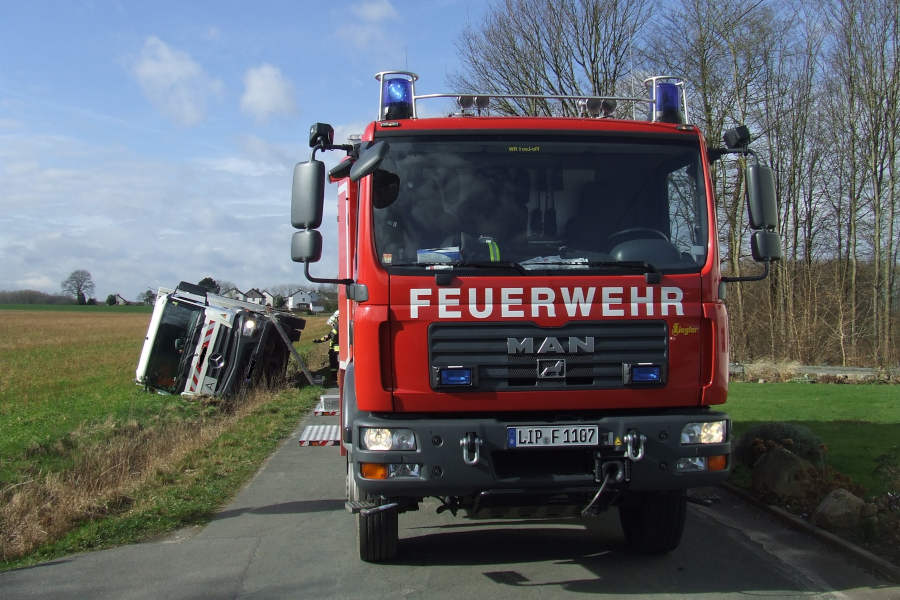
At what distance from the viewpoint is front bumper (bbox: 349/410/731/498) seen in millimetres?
4859

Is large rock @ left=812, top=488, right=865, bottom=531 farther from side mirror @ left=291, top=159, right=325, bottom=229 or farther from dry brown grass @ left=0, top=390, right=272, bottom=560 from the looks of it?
dry brown grass @ left=0, top=390, right=272, bottom=560

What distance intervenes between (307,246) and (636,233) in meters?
2.04

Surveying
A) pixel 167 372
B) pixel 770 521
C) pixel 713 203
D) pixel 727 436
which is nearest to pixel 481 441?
pixel 727 436

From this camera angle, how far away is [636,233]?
5.41 metres

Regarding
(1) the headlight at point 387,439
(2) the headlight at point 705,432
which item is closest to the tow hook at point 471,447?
(1) the headlight at point 387,439

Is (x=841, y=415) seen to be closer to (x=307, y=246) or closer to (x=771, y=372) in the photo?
(x=771, y=372)

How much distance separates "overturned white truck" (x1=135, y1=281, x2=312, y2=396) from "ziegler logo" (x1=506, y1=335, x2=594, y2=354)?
40.0 feet

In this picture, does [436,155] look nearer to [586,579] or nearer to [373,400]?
[373,400]

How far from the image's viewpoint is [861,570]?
5461mm

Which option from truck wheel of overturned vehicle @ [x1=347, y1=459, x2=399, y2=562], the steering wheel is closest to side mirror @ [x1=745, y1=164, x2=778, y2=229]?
the steering wheel

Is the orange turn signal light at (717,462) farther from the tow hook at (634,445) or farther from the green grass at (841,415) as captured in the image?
the green grass at (841,415)

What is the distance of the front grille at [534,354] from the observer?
16.4 ft

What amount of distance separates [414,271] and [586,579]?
7.29ft

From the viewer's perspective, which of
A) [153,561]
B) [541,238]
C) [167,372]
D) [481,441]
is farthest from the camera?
[167,372]
